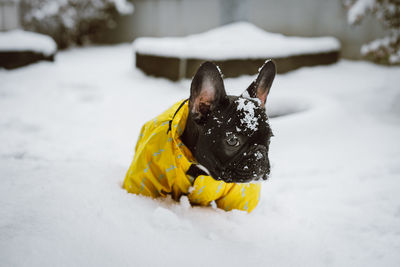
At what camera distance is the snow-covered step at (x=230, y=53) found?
5.82 metres

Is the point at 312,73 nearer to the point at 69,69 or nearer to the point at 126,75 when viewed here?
the point at 126,75

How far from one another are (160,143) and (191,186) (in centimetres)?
34

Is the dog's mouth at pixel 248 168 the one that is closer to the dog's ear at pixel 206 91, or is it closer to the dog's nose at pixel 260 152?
the dog's nose at pixel 260 152

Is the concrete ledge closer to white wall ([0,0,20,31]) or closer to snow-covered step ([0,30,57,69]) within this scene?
snow-covered step ([0,30,57,69])

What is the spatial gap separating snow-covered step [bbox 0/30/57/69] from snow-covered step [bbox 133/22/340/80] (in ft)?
7.13

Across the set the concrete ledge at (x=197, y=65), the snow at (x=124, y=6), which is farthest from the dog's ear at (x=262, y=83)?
the snow at (x=124, y=6)

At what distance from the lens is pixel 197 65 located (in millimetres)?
5789

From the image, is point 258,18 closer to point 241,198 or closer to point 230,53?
point 230,53

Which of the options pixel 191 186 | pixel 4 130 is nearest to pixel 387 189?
pixel 191 186

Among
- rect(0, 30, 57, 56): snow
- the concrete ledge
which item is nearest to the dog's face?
the concrete ledge

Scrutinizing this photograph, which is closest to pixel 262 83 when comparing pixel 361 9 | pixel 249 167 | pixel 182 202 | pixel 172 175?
pixel 249 167

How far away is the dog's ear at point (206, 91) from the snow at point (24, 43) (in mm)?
6316

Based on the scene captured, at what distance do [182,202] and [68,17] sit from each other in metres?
11.3

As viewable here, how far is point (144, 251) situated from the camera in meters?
1.41
